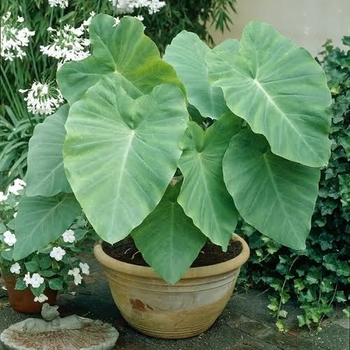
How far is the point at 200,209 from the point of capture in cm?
236

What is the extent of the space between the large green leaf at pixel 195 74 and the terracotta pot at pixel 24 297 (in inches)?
39.9

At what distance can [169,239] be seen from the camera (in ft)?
7.91

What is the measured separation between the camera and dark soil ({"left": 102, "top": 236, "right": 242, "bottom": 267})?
2.74 meters

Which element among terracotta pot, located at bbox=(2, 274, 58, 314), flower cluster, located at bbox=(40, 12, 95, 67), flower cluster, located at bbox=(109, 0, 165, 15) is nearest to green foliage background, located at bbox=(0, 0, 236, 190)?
flower cluster, located at bbox=(109, 0, 165, 15)

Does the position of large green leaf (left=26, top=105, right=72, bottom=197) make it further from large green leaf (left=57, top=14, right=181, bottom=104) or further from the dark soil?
the dark soil

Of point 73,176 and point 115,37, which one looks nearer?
point 73,176

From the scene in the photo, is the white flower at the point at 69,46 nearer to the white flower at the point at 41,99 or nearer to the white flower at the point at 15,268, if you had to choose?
the white flower at the point at 41,99

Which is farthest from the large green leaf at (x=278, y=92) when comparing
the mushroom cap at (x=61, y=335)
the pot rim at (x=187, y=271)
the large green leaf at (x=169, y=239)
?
the mushroom cap at (x=61, y=335)

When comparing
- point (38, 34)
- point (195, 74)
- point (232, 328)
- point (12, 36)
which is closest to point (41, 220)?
point (195, 74)

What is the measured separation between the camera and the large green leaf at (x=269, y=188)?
7.88 ft

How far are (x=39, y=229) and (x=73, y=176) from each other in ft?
1.18

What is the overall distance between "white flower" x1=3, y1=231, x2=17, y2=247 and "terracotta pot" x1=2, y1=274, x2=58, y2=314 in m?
0.19

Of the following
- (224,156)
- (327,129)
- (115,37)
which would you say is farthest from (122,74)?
(327,129)

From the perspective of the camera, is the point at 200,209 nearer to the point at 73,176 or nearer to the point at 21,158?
the point at 73,176
